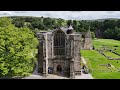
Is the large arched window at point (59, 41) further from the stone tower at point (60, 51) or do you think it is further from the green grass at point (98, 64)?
the green grass at point (98, 64)

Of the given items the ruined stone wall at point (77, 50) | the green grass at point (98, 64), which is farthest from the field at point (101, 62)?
the ruined stone wall at point (77, 50)

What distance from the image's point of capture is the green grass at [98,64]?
41.3 feet

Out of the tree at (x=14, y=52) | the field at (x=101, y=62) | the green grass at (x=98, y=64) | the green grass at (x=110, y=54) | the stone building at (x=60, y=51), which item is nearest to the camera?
the tree at (x=14, y=52)

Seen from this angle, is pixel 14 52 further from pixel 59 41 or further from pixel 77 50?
pixel 77 50

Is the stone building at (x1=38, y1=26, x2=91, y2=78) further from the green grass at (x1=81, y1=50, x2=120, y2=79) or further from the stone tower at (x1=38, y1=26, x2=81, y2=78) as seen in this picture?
the green grass at (x1=81, y1=50, x2=120, y2=79)

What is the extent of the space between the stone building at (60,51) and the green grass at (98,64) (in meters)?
0.91

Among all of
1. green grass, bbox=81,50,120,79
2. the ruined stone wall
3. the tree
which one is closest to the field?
green grass, bbox=81,50,120,79

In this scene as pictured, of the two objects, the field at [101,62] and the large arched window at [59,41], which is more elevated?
the large arched window at [59,41]

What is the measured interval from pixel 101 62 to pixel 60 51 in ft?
9.66

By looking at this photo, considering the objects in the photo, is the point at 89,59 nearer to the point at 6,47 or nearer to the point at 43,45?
the point at 43,45
